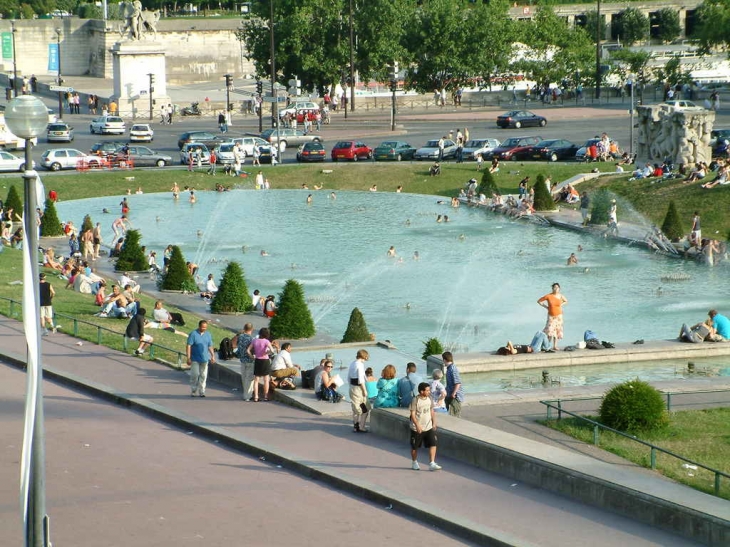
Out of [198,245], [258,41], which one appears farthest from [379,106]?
[198,245]

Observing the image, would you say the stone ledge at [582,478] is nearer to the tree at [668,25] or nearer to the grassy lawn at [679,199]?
the grassy lawn at [679,199]

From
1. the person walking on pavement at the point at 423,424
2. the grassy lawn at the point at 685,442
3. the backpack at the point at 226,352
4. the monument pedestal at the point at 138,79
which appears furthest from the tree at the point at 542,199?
the monument pedestal at the point at 138,79

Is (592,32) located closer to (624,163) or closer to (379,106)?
(379,106)

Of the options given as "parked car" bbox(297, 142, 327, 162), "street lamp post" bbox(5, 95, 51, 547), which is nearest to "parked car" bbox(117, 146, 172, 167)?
"parked car" bbox(297, 142, 327, 162)

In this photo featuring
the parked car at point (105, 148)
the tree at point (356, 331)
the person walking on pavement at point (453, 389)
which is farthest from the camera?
the parked car at point (105, 148)

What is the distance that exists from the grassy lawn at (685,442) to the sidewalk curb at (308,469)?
2885mm

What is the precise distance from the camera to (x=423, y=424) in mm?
16453

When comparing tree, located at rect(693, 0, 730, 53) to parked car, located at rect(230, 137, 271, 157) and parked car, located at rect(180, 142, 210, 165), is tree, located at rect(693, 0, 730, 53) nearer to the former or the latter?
parked car, located at rect(230, 137, 271, 157)

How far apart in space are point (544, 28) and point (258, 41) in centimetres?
1911

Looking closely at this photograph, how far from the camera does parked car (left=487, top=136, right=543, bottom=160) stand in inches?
2338

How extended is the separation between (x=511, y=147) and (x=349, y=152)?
727 centimetres

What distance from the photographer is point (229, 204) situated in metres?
52.6

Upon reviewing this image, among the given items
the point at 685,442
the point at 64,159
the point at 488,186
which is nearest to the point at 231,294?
the point at 685,442

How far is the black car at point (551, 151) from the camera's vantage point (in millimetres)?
59000
